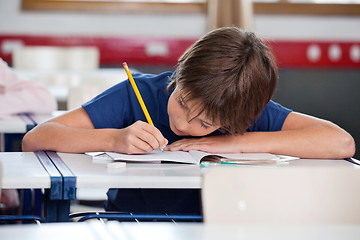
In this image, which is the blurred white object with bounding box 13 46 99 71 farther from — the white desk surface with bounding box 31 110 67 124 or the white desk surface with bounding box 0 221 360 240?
the white desk surface with bounding box 0 221 360 240

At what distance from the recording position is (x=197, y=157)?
156 cm

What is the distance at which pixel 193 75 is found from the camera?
148 cm

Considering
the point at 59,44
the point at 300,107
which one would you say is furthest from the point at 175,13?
the point at 300,107

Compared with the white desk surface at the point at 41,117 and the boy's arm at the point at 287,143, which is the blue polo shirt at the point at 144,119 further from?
the white desk surface at the point at 41,117

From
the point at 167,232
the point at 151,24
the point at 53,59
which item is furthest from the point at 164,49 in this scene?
the point at 167,232

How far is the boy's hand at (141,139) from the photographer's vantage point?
4.93 feet

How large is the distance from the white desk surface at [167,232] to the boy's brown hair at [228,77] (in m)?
0.51

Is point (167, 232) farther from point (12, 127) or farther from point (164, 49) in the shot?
point (164, 49)

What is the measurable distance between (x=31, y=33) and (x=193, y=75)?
3.93 meters

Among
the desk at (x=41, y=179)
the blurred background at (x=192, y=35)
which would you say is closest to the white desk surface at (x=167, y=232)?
the desk at (x=41, y=179)

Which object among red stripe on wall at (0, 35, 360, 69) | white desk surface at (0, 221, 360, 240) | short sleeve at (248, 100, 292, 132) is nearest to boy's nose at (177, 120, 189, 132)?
short sleeve at (248, 100, 292, 132)

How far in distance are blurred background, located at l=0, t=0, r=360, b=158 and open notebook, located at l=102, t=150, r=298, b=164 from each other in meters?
3.16

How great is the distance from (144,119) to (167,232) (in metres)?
0.82

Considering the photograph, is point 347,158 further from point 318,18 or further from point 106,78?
point 318,18
